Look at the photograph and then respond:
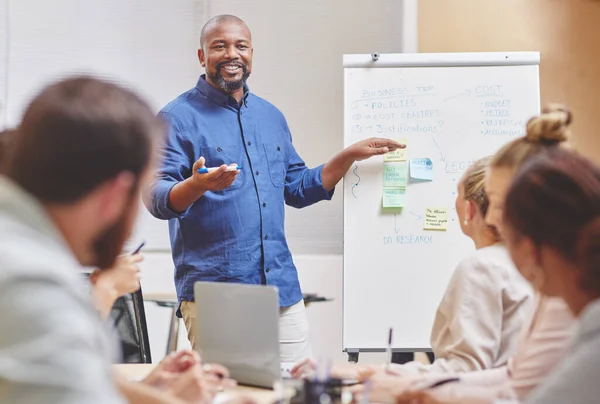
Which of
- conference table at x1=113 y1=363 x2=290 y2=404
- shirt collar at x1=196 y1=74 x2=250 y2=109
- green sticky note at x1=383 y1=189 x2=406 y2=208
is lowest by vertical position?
conference table at x1=113 y1=363 x2=290 y2=404

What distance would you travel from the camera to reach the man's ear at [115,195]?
106 centimetres

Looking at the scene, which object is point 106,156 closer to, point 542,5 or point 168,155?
point 168,155

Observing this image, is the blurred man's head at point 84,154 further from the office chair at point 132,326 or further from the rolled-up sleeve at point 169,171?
the office chair at point 132,326

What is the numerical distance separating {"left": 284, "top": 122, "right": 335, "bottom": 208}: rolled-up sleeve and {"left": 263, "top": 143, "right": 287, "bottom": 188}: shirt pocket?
0.27ft

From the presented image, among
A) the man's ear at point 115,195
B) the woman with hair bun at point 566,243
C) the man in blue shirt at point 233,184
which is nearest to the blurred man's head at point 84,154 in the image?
the man's ear at point 115,195

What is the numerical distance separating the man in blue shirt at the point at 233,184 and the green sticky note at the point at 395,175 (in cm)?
8

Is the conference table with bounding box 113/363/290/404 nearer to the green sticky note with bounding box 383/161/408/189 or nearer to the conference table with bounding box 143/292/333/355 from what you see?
the green sticky note with bounding box 383/161/408/189

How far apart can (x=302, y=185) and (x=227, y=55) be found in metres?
0.61

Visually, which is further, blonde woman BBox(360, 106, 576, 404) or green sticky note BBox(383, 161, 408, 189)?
green sticky note BBox(383, 161, 408, 189)

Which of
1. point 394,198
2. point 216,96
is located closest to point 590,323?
point 394,198

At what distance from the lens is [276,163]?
3.05 meters

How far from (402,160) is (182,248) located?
98 cm

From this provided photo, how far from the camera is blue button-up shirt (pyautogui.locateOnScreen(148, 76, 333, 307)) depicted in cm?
283

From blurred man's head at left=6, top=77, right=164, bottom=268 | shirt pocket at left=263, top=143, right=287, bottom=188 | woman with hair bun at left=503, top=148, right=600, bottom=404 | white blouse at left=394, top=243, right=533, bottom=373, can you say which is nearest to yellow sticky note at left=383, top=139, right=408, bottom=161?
shirt pocket at left=263, top=143, right=287, bottom=188
